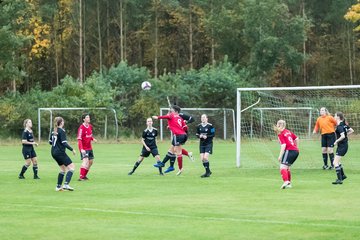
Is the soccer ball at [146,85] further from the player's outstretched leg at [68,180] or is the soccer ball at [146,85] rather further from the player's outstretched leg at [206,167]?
the player's outstretched leg at [68,180]

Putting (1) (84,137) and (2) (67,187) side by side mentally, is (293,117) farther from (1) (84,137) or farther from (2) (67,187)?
→ (2) (67,187)

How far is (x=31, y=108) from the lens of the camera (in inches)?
2140

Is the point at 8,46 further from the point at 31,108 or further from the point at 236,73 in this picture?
the point at 236,73

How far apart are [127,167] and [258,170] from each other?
4.72 m

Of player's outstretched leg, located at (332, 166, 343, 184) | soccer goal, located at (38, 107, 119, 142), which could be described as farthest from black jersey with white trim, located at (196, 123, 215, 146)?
soccer goal, located at (38, 107, 119, 142)

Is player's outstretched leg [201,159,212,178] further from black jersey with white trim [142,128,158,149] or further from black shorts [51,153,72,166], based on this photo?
black shorts [51,153,72,166]

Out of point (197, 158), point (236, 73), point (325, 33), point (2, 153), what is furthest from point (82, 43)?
point (197, 158)

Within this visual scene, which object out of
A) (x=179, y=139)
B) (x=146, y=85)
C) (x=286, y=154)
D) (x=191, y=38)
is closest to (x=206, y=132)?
(x=179, y=139)

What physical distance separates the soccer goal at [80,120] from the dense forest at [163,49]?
0.63 m

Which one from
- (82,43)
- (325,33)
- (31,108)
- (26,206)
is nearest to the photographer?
(26,206)

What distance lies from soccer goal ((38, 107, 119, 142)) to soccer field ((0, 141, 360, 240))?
2514 cm

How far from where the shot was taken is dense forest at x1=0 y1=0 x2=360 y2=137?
5772 cm

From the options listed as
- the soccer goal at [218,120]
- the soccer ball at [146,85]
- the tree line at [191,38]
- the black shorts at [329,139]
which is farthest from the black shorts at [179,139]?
the tree line at [191,38]

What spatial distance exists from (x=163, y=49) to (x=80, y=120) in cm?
2480
